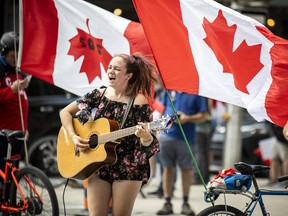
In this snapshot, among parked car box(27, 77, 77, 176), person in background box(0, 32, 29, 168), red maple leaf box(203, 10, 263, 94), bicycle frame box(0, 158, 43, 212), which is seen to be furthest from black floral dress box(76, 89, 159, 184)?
parked car box(27, 77, 77, 176)

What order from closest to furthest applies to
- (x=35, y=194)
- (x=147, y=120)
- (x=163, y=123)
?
(x=163, y=123) < (x=147, y=120) < (x=35, y=194)

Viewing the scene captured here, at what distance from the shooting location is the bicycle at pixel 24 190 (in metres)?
6.98

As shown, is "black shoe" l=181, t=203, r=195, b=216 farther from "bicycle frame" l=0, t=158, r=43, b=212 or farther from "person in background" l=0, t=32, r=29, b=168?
"bicycle frame" l=0, t=158, r=43, b=212

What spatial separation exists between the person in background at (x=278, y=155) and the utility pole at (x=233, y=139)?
1.69m

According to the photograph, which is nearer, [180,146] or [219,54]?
[219,54]

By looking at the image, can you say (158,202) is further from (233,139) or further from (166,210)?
(233,139)

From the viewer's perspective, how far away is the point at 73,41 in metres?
7.41

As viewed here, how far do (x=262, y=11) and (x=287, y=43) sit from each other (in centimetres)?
561

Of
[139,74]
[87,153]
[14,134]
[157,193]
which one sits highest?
[139,74]

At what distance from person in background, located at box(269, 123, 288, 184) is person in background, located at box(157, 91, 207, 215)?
2.23 metres

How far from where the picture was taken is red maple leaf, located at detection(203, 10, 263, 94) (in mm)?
5832

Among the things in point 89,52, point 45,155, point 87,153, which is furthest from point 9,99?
point 45,155

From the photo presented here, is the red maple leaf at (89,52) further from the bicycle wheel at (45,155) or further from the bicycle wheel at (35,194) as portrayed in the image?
the bicycle wheel at (45,155)

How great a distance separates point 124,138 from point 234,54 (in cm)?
109
